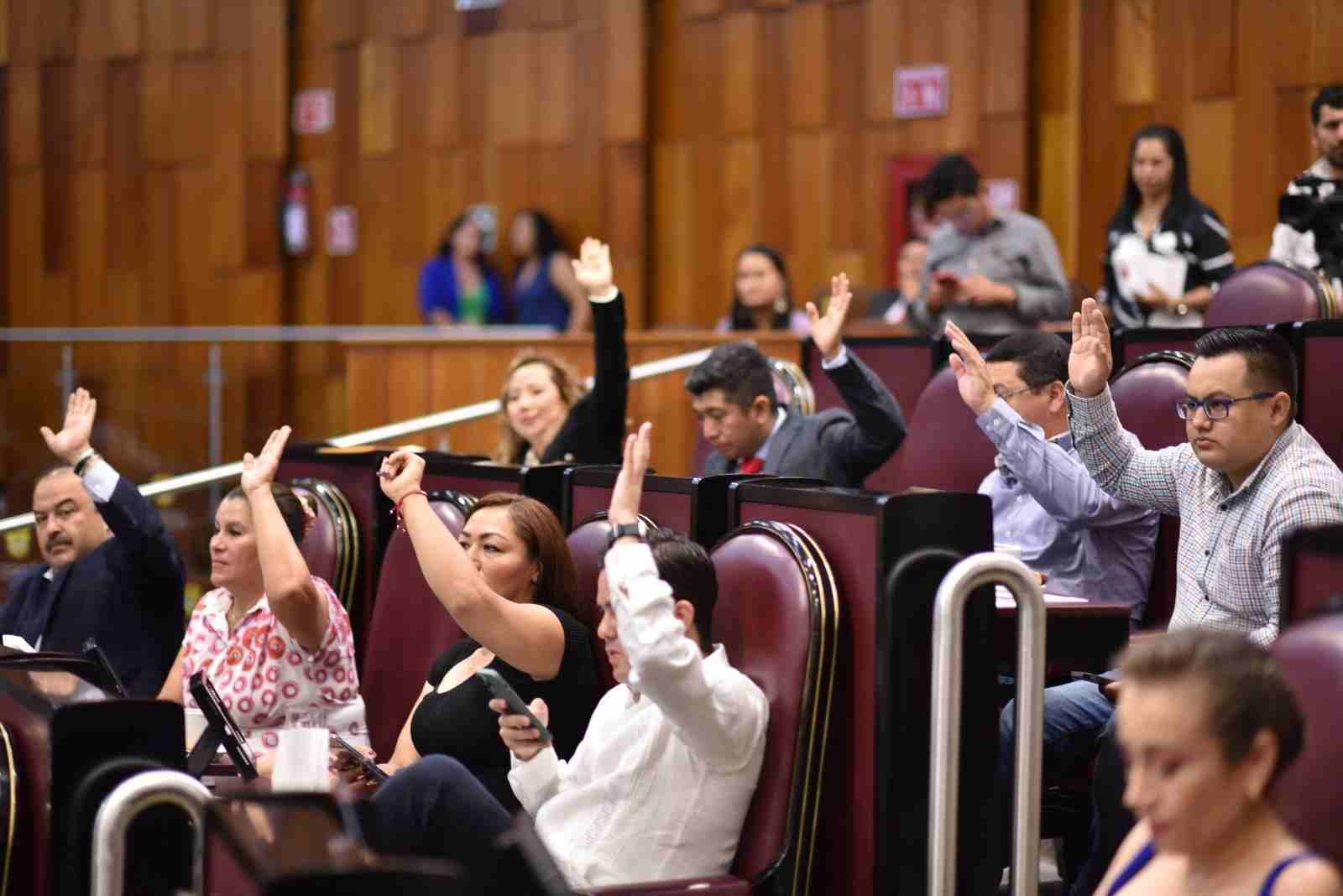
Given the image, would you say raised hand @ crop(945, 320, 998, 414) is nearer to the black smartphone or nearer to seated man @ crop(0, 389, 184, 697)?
the black smartphone

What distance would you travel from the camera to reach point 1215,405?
226 cm

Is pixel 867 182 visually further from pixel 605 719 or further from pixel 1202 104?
pixel 605 719

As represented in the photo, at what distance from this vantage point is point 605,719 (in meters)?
2.17

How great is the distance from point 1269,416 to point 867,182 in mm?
4695

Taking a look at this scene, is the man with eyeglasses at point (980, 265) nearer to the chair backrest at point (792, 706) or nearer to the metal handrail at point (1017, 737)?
the chair backrest at point (792, 706)

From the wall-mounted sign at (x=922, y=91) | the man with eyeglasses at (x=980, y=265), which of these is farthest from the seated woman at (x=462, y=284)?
the man with eyeglasses at (x=980, y=265)

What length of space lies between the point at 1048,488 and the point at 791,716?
0.80m

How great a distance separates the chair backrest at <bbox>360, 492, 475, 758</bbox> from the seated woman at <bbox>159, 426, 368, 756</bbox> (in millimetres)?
109

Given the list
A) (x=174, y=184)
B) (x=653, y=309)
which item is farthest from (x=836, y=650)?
(x=174, y=184)

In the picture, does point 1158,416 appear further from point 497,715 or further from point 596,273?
point 497,715

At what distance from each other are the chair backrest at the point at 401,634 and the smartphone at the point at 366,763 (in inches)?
12.2

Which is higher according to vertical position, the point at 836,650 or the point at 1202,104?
the point at 1202,104

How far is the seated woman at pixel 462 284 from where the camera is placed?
7.36 meters

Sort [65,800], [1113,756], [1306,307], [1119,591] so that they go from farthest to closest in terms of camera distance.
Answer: [1306,307] < [1119,591] < [1113,756] < [65,800]
